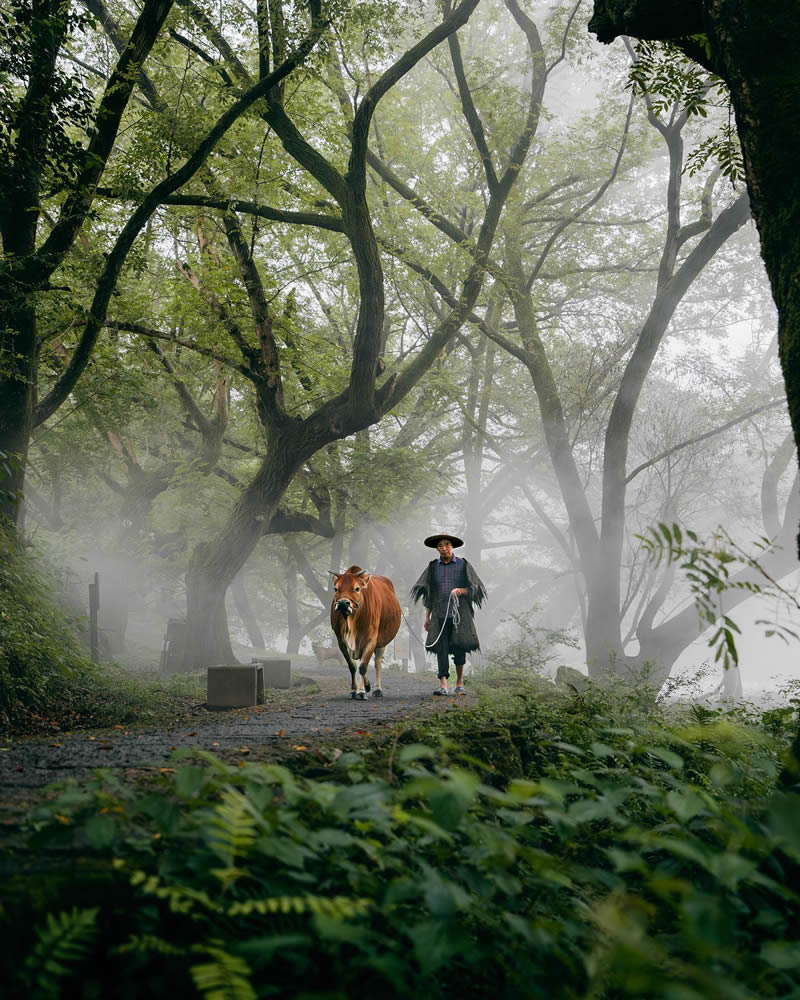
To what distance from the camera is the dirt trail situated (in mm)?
4277

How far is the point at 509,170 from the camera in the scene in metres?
14.7

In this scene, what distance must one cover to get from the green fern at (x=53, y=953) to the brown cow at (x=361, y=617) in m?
8.53

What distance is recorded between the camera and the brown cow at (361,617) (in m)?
10.9

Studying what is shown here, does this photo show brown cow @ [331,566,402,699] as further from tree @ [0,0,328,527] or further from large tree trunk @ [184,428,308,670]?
tree @ [0,0,328,527]

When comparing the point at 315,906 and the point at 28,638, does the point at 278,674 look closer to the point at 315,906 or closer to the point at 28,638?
the point at 28,638

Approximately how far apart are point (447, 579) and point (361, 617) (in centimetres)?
144

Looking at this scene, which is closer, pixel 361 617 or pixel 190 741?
pixel 190 741

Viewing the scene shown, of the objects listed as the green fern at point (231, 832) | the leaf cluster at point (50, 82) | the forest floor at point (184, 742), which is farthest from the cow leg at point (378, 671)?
the green fern at point (231, 832)

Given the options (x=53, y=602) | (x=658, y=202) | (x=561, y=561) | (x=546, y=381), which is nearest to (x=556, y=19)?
(x=546, y=381)

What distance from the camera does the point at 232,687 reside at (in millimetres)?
10500

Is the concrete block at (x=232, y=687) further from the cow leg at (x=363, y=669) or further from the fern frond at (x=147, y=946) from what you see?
the fern frond at (x=147, y=946)

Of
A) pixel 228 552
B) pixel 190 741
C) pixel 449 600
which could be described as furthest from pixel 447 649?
pixel 228 552

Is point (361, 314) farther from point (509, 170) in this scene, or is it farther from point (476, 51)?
point (476, 51)

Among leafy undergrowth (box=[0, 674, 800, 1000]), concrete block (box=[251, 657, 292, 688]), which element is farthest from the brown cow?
leafy undergrowth (box=[0, 674, 800, 1000])
